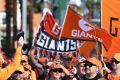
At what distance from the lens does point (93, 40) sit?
1297 centimetres

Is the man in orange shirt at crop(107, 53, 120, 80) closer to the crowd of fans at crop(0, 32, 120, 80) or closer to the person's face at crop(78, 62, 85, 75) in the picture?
the crowd of fans at crop(0, 32, 120, 80)

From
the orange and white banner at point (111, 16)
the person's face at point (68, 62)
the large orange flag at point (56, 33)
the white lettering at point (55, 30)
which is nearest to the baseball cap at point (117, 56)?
the person's face at point (68, 62)

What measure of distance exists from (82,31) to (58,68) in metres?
2.15

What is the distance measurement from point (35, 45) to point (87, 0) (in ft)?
57.2

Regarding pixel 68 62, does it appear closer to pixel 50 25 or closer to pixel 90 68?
pixel 90 68

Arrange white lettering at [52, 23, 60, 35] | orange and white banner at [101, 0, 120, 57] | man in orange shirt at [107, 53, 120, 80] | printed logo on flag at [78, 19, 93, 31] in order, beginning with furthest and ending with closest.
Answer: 1. white lettering at [52, 23, 60, 35]
2. orange and white banner at [101, 0, 120, 57]
3. printed logo on flag at [78, 19, 93, 31]
4. man in orange shirt at [107, 53, 120, 80]

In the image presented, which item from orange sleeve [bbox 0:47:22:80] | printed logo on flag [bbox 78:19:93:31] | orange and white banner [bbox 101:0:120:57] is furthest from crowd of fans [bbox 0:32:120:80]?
orange and white banner [bbox 101:0:120:57]

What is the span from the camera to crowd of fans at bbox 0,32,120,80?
10734 mm

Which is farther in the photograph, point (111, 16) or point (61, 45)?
point (111, 16)

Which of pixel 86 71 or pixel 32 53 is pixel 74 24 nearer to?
pixel 32 53

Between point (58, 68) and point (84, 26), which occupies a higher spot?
point (84, 26)

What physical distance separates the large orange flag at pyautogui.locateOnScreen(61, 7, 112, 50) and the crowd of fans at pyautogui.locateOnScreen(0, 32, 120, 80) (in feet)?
1.32

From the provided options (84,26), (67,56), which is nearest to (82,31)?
(84,26)

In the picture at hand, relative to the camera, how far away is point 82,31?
43.1ft
